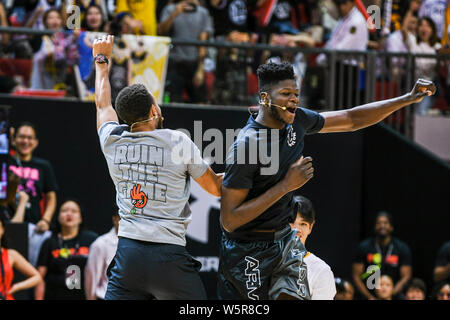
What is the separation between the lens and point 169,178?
5.20 metres

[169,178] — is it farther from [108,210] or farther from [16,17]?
[16,17]

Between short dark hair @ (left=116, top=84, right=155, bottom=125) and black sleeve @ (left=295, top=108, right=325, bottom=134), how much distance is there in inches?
36.9

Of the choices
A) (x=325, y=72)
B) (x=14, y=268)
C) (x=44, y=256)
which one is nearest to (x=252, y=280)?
(x=14, y=268)

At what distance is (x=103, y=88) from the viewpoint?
5.72 meters

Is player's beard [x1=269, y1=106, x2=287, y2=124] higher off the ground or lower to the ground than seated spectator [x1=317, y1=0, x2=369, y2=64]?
lower

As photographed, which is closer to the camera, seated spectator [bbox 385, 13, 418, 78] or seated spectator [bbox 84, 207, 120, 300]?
seated spectator [bbox 84, 207, 120, 300]

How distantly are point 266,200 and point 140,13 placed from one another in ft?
19.6

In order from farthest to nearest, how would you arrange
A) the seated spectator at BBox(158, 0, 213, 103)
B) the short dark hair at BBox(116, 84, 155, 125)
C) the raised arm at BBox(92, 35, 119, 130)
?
1. the seated spectator at BBox(158, 0, 213, 103)
2. the raised arm at BBox(92, 35, 119, 130)
3. the short dark hair at BBox(116, 84, 155, 125)

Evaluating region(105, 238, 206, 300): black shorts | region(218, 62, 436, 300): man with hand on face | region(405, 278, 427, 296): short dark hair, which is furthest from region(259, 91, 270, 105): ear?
region(405, 278, 427, 296): short dark hair

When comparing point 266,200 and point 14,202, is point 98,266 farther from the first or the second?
point 266,200

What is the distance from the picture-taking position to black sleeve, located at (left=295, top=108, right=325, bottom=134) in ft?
18.0

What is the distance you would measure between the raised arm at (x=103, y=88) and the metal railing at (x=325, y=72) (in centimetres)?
429

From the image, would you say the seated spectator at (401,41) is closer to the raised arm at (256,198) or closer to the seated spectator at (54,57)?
the seated spectator at (54,57)

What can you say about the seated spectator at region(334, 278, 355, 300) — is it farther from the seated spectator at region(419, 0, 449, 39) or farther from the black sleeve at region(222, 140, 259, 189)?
the black sleeve at region(222, 140, 259, 189)
